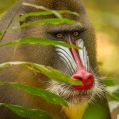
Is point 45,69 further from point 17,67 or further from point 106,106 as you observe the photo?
point 106,106

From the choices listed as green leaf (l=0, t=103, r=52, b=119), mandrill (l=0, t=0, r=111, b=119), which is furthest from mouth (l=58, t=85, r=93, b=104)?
green leaf (l=0, t=103, r=52, b=119)

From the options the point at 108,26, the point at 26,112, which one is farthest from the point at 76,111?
the point at 26,112

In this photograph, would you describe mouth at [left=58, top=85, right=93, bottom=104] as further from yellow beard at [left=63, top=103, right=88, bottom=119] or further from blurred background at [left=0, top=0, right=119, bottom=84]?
blurred background at [left=0, top=0, right=119, bottom=84]

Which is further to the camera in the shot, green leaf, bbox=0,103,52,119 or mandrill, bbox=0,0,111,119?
mandrill, bbox=0,0,111,119

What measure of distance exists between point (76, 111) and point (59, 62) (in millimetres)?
426

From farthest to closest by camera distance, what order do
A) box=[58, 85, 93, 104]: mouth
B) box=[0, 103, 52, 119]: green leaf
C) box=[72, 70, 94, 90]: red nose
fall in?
box=[58, 85, 93, 104]: mouth
box=[72, 70, 94, 90]: red nose
box=[0, 103, 52, 119]: green leaf

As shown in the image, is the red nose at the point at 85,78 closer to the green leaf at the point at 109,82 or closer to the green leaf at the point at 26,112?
the green leaf at the point at 109,82

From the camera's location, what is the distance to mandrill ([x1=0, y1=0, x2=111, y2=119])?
10.9 feet

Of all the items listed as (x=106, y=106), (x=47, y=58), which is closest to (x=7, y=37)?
(x=47, y=58)

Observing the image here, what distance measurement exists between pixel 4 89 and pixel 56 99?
1.81 meters

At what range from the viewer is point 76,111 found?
11.2 feet

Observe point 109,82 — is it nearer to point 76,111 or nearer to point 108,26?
point 76,111

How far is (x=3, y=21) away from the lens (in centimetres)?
403

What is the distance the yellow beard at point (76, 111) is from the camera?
3.39 meters
